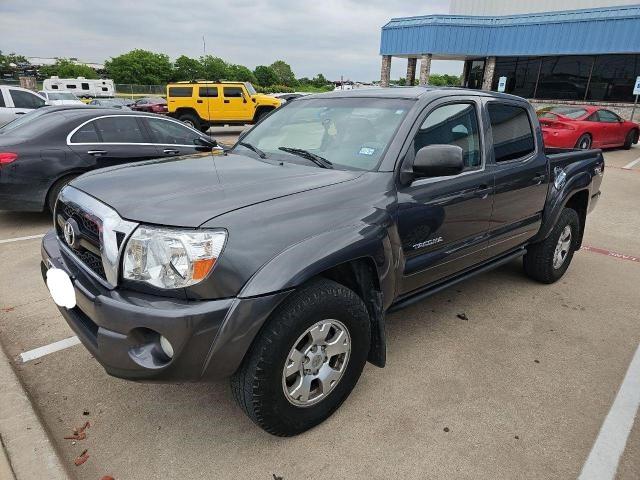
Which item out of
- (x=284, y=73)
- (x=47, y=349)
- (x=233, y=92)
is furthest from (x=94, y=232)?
(x=284, y=73)

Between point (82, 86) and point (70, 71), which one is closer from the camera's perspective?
point (82, 86)

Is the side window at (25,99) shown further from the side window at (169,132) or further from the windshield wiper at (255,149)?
the windshield wiper at (255,149)

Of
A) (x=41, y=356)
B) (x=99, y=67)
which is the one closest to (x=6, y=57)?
(x=99, y=67)

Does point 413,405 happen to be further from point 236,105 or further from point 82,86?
point 82,86

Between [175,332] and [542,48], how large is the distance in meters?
27.7

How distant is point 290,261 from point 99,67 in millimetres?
131802

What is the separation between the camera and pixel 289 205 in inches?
86.1

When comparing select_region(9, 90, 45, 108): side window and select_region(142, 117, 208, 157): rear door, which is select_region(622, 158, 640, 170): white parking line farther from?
select_region(9, 90, 45, 108): side window

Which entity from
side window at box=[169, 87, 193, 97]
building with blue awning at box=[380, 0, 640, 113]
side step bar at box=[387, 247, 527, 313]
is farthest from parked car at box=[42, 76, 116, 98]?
side step bar at box=[387, 247, 527, 313]

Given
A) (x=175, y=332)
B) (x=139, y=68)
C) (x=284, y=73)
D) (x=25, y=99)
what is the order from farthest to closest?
(x=284, y=73) → (x=139, y=68) → (x=25, y=99) → (x=175, y=332)

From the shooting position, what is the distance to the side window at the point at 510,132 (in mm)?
3490

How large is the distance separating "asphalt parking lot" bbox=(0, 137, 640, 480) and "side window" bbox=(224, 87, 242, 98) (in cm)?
1509

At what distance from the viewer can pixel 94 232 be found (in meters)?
2.22

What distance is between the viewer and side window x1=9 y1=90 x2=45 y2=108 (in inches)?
430
